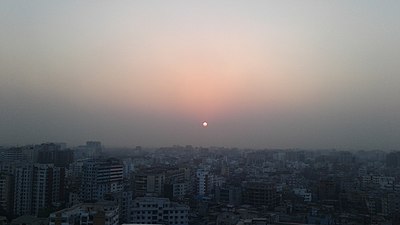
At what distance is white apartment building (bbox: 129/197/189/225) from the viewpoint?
8.36 m

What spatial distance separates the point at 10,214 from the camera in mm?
9953

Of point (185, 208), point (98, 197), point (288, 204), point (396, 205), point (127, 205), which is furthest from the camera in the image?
point (98, 197)

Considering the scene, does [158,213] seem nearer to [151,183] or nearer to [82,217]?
[82,217]

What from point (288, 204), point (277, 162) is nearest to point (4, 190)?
point (288, 204)

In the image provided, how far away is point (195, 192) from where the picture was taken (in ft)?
48.0

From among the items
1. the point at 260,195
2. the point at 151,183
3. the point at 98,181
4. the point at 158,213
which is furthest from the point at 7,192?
the point at 260,195

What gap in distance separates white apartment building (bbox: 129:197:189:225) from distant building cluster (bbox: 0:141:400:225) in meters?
0.02

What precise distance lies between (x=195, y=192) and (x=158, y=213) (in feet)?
20.6

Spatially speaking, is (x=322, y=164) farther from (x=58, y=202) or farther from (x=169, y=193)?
(x=58, y=202)

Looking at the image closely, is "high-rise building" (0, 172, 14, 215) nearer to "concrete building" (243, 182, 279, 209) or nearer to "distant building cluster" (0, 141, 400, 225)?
"distant building cluster" (0, 141, 400, 225)

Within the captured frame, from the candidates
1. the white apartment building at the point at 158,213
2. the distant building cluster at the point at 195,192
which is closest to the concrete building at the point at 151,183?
the distant building cluster at the point at 195,192

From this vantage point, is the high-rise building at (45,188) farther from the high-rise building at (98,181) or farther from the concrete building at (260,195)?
the concrete building at (260,195)

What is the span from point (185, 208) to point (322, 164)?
10.7m

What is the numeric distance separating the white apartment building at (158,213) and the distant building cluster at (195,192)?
0.02m
